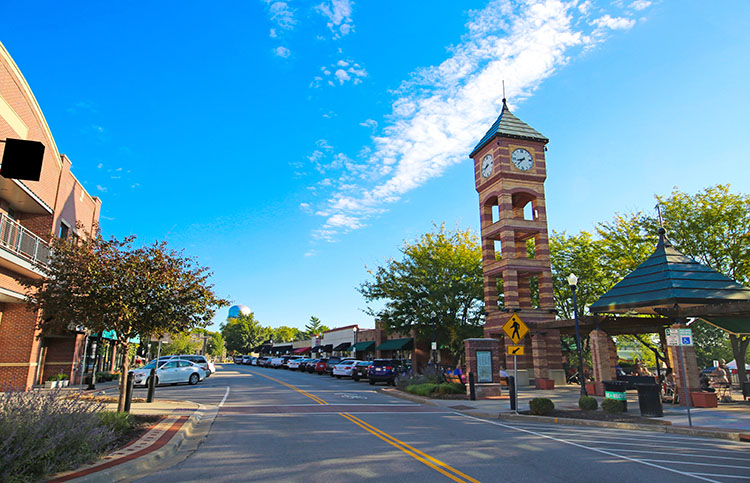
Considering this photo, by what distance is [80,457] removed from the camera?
7.14 metres

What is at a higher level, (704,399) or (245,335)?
(245,335)

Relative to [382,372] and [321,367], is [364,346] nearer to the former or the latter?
[321,367]

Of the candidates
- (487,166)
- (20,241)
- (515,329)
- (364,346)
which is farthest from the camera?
(364,346)

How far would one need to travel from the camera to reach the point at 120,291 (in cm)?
1237

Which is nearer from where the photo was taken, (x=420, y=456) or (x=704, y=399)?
(x=420, y=456)

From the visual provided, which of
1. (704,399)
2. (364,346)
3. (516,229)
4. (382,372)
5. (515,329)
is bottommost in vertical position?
(704,399)

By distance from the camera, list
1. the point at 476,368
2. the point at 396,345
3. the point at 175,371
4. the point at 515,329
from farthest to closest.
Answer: the point at 396,345
the point at 175,371
the point at 476,368
the point at 515,329

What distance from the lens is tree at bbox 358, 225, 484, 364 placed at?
1359 inches

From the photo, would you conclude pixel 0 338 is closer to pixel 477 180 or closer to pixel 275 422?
pixel 275 422

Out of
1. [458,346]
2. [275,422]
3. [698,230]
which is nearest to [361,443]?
[275,422]

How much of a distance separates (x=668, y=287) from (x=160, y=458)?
18255mm

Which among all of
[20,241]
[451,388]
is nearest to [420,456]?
[451,388]

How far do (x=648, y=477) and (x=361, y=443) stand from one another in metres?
5.07

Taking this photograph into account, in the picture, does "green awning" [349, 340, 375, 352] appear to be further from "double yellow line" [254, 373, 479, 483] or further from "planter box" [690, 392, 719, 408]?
"double yellow line" [254, 373, 479, 483]
